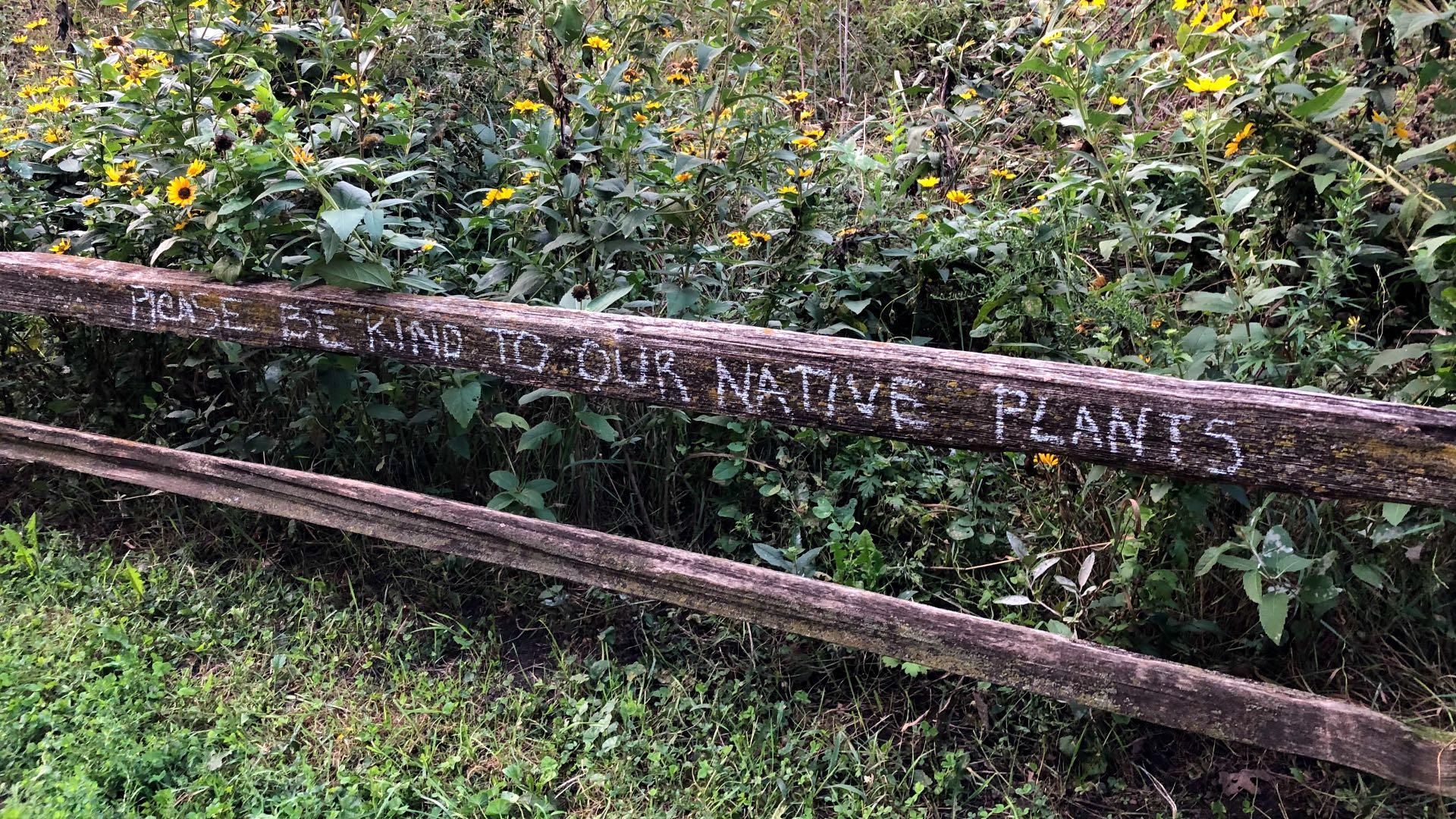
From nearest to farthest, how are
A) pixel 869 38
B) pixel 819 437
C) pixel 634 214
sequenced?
pixel 634 214
pixel 819 437
pixel 869 38

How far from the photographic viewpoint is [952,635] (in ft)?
7.46

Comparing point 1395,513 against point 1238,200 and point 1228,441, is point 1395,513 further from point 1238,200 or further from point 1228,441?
point 1238,200

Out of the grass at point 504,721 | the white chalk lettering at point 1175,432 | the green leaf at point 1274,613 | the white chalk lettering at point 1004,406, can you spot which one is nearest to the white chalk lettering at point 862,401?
the white chalk lettering at point 1004,406

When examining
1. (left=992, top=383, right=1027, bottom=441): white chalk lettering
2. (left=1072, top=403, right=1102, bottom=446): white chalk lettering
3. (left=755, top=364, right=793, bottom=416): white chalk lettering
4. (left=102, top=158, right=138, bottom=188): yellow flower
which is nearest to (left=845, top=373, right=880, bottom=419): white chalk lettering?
(left=755, top=364, right=793, bottom=416): white chalk lettering

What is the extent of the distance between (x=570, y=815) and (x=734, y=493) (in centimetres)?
106

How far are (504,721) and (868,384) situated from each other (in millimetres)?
1366

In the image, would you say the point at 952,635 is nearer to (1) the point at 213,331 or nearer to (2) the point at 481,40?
(1) the point at 213,331

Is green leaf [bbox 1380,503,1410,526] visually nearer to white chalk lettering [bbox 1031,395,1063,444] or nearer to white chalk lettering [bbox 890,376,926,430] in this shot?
white chalk lettering [bbox 1031,395,1063,444]

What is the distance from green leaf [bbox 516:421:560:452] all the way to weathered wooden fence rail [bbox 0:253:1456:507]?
0.34m

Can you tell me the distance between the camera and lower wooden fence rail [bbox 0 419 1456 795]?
2018 millimetres

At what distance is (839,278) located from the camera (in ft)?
9.99

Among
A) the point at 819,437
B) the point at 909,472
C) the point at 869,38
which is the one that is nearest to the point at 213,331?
the point at 819,437

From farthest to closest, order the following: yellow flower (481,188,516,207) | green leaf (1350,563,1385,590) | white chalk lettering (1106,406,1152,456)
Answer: yellow flower (481,188,516,207)
green leaf (1350,563,1385,590)
white chalk lettering (1106,406,1152,456)

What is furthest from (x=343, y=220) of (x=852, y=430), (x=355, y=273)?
(x=852, y=430)
